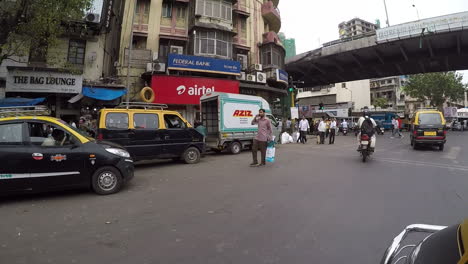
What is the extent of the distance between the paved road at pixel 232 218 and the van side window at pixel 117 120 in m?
2.37

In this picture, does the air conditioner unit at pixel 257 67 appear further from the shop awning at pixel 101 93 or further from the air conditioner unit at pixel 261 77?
the shop awning at pixel 101 93

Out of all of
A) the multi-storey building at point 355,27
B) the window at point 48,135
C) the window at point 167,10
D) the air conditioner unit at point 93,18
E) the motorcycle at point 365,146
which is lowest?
the motorcycle at point 365,146

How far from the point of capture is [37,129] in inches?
185

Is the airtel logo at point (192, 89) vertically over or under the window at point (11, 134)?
over

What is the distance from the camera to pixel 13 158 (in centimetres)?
436

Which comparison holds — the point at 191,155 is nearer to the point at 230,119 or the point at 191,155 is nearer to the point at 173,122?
the point at 173,122

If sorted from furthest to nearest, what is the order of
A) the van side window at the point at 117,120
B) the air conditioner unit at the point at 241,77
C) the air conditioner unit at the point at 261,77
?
1. the air conditioner unit at the point at 261,77
2. the air conditioner unit at the point at 241,77
3. the van side window at the point at 117,120

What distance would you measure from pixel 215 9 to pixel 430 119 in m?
15.6

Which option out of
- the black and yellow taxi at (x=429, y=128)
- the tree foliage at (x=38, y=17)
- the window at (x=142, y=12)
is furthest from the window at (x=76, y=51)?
the black and yellow taxi at (x=429, y=128)

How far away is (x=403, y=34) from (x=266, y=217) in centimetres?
2469

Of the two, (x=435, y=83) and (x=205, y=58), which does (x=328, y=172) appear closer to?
(x=205, y=58)

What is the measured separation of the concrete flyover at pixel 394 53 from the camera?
2002cm

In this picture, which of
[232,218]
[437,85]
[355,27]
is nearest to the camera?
[232,218]

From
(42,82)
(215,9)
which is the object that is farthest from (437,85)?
(42,82)
